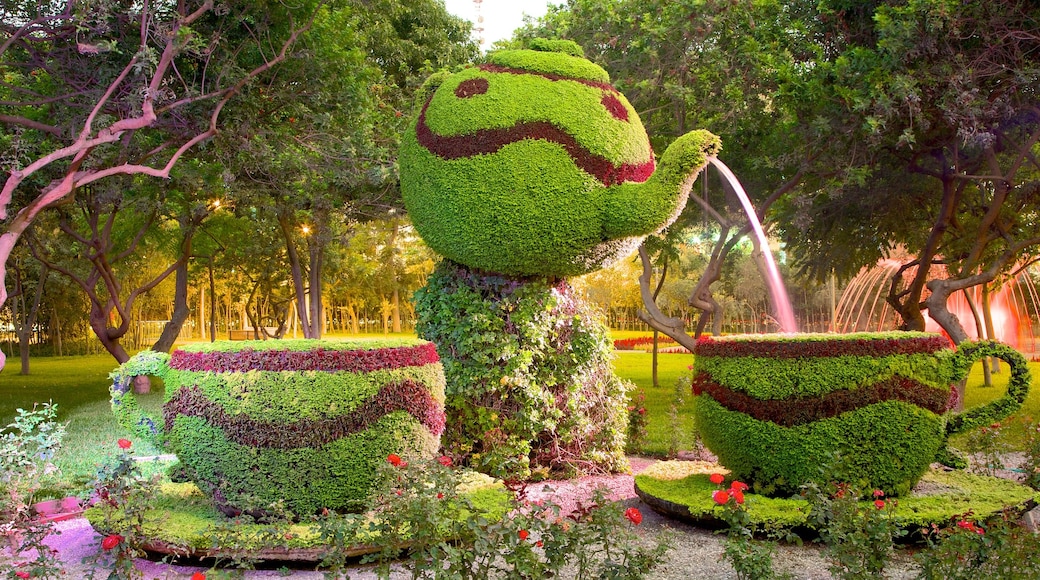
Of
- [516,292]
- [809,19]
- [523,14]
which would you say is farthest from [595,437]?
[523,14]

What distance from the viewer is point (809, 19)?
11.2 m

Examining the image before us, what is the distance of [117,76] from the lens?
10.4 metres

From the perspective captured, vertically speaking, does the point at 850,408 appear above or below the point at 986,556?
above

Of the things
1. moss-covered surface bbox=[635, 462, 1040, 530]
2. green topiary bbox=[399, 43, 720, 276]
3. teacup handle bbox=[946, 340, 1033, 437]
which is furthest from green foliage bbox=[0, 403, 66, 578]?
teacup handle bbox=[946, 340, 1033, 437]

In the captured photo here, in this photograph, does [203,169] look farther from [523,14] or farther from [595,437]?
[595,437]

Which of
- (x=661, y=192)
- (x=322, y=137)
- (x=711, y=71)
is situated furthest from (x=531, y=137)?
(x=322, y=137)

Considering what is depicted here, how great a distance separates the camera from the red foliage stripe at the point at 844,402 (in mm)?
5312

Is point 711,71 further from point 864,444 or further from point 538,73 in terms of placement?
point 864,444

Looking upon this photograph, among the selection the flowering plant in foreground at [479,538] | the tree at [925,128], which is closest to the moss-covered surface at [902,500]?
the flowering plant in foreground at [479,538]

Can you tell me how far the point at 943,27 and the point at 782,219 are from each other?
4849mm

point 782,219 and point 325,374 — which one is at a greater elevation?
point 782,219

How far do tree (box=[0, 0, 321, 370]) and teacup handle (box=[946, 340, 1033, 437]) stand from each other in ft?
28.4

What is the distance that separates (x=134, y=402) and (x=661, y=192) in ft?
14.4

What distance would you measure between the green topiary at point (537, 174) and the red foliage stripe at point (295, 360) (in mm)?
1786
